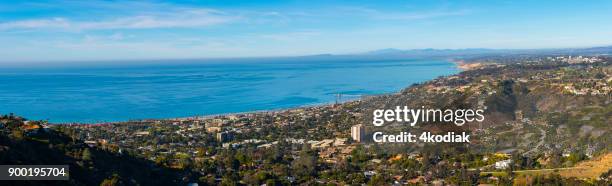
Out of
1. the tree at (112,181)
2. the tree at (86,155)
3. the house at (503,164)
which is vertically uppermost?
the tree at (86,155)

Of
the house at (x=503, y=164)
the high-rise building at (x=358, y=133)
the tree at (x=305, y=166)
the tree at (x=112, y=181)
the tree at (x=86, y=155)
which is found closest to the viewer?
the tree at (x=112, y=181)

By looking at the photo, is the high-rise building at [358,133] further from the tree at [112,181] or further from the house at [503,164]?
the tree at [112,181]

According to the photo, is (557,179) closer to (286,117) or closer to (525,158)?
(525,158)

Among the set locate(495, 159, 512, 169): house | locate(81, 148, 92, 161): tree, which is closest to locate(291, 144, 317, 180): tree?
locate(495, 159, 512, 169): house

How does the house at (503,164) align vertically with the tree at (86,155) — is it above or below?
below

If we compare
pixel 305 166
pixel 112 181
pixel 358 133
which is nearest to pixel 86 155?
pixel 112 181

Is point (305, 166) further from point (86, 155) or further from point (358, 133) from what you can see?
point (86, 155)

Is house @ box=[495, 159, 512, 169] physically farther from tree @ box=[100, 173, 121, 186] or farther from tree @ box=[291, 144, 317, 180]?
tree @ box=[100, 173, 121, 186]

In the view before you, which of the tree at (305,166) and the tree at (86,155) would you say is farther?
the tree at (305,166)

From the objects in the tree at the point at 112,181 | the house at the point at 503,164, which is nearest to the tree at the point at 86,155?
the tree at the point at 112,181

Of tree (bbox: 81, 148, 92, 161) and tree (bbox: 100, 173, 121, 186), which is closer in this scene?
tree (bbox: 100, 173, 121, 186)

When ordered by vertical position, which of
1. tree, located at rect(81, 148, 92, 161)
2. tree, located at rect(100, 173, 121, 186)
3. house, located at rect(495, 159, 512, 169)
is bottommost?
house, located at rect(495, 159, 512, 169)
